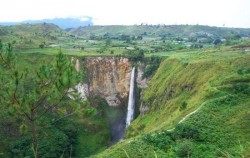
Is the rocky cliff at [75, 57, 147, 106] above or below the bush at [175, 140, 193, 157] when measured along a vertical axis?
below

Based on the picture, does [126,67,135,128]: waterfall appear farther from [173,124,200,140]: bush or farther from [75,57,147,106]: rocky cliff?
[173,124,200,140]: bush

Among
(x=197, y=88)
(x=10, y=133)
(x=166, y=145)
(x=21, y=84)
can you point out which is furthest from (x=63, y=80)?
(x=10, y=133)

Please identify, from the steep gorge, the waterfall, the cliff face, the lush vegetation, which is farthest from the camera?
the cliff face

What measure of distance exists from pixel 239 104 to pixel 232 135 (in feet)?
17.3

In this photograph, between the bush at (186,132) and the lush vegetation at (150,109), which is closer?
the lush vegetation at (150,109)

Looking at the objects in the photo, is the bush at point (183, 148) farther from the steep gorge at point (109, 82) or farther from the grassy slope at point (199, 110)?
the steep gorge at point (109, 82)

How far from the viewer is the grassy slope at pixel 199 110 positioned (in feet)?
95.4

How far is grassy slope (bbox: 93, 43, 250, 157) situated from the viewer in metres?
29.1

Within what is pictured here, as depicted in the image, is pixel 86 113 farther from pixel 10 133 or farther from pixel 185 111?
pixel 10 133

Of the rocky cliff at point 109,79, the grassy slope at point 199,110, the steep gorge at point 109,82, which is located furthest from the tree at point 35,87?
the rocky cliff at point 109,79

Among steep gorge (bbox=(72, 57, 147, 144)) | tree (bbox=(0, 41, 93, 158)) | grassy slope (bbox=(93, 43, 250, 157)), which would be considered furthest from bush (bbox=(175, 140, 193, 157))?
steep gorge (bbox=(72, 57, 147, 144))

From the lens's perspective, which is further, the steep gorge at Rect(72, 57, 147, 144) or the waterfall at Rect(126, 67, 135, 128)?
the steep gorge at Rect(72, 57, 147, 144)

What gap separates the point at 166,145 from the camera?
29766 millimetres

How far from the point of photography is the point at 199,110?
34.5 metres
